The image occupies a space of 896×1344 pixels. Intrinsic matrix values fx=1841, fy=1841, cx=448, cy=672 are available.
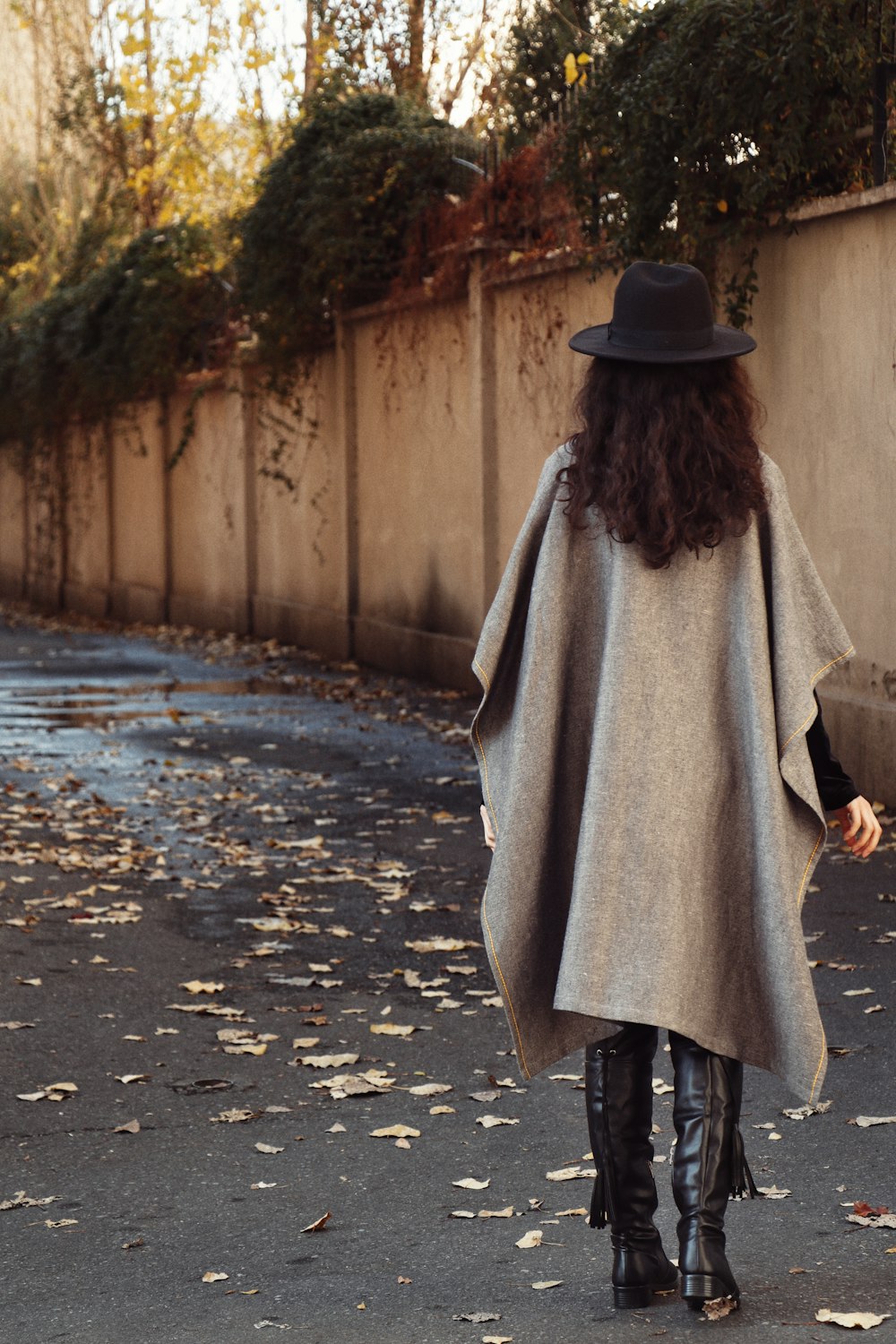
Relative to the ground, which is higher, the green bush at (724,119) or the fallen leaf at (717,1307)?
the green bush at (724,119)

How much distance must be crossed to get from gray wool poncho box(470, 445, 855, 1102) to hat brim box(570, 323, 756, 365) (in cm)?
21

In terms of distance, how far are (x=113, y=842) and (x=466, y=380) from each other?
6432mm

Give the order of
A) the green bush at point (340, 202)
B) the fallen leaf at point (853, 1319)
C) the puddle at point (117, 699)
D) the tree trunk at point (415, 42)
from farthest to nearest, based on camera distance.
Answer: the tree trunk at point (415, 42) → the green bush at point (340, 202) → the puddle at point (117, 699) → the fallen leaf at point (853, 1319)

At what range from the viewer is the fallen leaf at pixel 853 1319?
3248mm

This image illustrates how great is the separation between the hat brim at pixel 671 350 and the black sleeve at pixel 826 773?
655 mm

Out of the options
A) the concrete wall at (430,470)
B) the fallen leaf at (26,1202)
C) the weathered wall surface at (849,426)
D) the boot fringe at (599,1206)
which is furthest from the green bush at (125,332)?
the boot fringe at (599,1206)

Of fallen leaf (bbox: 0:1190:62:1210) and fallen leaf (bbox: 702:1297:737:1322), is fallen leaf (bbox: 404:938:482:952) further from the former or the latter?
fallen leaf (bbox: 702:1297:737:1322)

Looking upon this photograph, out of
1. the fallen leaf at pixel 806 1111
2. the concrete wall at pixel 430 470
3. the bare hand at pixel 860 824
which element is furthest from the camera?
the concrete wall at pixel 430 470

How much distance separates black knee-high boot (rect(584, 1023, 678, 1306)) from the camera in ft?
11.1

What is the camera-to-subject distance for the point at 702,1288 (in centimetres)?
329

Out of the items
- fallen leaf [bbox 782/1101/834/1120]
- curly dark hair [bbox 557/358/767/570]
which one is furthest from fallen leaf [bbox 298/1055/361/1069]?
curly dark hair [bbox 557/358/767/570]

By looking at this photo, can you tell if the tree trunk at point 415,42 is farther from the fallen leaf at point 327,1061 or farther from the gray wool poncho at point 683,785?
the gray wool poncho at point 683,785

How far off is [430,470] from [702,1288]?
12.0 m

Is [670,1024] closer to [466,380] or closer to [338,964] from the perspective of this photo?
[338,964]
